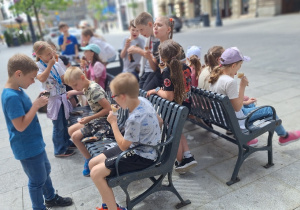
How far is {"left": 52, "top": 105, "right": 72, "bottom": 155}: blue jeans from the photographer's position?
373 cm

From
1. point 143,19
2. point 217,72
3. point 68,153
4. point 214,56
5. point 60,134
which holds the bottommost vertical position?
point 68,153

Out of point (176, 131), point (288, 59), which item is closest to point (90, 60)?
point (176, 131)

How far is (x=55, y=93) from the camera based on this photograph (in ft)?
11.6

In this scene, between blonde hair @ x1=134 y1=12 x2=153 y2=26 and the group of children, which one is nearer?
the group of children

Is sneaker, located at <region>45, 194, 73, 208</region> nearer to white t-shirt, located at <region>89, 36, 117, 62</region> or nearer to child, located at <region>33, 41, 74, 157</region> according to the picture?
child, located at <region>33, 41, 74, 157</region>

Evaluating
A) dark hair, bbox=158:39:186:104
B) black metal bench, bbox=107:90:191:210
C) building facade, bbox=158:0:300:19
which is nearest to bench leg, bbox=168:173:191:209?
black metal bench, bbox=107:90:191:210

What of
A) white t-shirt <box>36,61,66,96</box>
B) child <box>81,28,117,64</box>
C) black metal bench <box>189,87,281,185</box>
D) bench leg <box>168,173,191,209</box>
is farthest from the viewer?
child <box>81,28,117,64</box>

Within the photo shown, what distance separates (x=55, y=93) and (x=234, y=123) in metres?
2.31

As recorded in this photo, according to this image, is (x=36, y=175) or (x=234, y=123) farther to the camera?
(x=234, y=123)

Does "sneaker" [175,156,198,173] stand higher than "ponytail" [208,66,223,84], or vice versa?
"ponytail" [208,66,223,84]

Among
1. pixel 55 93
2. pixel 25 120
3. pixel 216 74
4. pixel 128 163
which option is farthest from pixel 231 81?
pixel 55 93

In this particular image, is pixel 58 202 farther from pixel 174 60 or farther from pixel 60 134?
pixel 174 60

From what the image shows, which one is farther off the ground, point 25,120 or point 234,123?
point 25,120

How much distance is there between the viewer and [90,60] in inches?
176
